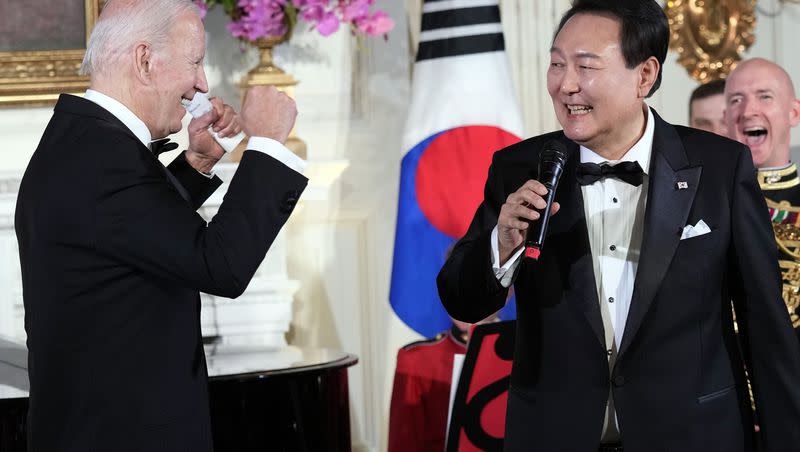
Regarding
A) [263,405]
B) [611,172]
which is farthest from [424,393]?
[611,172]

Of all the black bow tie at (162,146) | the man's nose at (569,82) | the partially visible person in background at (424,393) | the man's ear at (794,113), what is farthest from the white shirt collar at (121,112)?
the man's ear at (794,113)

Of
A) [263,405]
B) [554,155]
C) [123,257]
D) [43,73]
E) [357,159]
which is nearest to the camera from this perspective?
[123,257]

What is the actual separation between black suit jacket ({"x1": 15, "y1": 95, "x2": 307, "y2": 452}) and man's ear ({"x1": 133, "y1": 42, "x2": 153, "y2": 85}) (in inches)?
4.3

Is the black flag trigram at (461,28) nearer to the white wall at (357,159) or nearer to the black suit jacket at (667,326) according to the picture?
the white wall at (357,159)

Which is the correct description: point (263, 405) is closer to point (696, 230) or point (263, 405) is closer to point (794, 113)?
point (696, 230)

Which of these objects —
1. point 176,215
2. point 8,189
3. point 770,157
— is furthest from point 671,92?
point 176,215

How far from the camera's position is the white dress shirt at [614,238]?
2.19 metres

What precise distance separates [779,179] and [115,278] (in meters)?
2.43

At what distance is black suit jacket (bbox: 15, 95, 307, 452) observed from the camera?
1.95 metres

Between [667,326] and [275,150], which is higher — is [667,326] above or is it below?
below

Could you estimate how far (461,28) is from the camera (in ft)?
15.3

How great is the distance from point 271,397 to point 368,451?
7.49ft

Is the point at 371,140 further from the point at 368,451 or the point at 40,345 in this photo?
the point at 40,345

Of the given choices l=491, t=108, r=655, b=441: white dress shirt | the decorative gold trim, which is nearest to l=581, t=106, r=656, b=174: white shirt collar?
l=491, t=108, r=655, b=441: white dress shirt
